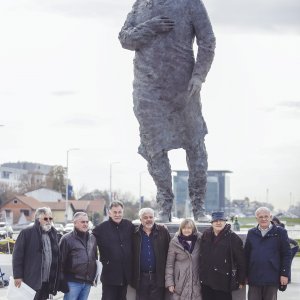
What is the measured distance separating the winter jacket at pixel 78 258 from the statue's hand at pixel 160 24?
2.83 metres

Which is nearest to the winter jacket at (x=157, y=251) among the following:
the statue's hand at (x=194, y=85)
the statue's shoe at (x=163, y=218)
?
the statue's shoe at (x=163, y=218)

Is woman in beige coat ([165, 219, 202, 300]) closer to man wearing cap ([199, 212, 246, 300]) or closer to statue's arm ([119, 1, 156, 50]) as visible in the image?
man wearing cap ([199, 212, 246, 300])

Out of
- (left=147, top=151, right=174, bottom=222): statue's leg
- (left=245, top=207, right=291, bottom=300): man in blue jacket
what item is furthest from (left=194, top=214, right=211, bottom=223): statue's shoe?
(left=245, top=207, right=291, bottom=300): man in blue jacket

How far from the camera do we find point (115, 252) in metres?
8.00

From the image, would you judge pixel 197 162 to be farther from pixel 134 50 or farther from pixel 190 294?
pixel 190 294

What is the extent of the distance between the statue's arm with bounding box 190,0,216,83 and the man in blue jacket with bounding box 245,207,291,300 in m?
2.45

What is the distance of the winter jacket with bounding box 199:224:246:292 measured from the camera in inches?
301

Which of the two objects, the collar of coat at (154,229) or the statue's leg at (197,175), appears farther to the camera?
the statue's leg at (197,175)

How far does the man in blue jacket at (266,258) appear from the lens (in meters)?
7.75

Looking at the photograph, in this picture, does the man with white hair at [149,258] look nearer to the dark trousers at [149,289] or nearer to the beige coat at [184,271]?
the dark trousers at [149,289]

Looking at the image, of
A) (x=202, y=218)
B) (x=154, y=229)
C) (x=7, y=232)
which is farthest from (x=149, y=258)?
(x=7, y=232)

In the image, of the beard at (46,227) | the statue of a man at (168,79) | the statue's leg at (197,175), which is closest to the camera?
the beard at (46,227)

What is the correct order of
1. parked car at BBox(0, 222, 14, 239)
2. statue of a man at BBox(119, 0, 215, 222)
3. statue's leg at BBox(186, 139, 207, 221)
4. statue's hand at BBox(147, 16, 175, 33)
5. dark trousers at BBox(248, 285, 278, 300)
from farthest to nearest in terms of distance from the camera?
parked car at BBox(0, 222, 14, 239)
statue's leg at BBox(186, 139, 207, 221)
statue of a man at BBox(119, 0, 215, 222)
statue's hand at BBox(147, 16, 175, 33)
dark trousers at BBox(248, 285, 278, 300)

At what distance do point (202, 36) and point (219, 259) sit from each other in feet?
10.5
